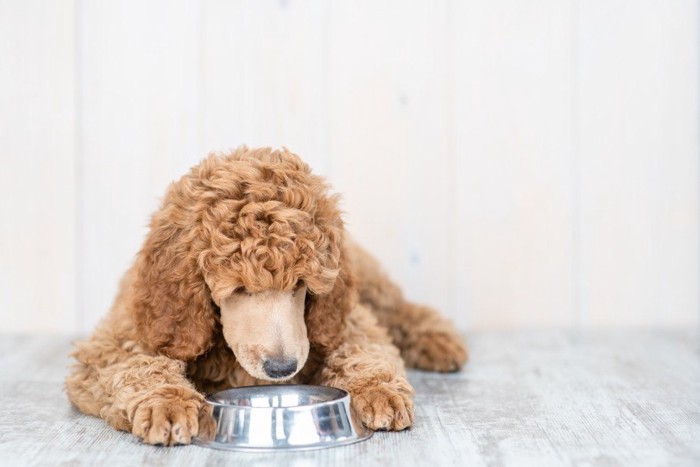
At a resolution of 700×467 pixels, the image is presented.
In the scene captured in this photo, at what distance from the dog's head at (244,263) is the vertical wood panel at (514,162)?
1725 mm

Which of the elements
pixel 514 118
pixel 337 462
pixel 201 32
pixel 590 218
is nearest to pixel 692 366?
pixel 590 218

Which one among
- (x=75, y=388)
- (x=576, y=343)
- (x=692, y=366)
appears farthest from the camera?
(x=576, y=343)

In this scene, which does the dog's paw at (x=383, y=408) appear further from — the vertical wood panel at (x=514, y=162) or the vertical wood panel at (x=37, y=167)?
the vertical wood panel at (x=37, y=167)

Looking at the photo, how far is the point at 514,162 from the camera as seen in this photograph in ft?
13.6

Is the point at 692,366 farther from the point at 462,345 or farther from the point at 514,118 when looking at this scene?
the point at 514,118

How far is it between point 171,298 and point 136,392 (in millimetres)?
254

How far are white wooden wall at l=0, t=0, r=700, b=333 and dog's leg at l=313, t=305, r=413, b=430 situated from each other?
4.39 ft

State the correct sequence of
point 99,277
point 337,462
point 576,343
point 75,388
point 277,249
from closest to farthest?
point 337,462, point 277,249, point 75,388, point 576,343, point 99,277

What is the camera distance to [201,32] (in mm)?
4008

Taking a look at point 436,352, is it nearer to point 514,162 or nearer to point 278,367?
point 278,367

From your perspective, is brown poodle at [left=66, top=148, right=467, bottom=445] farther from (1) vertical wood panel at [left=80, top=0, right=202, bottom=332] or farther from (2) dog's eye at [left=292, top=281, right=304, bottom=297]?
(1) vertical wood panel at [left=80, top=0, right=202, bottom=332]

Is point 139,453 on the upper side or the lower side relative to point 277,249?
lower

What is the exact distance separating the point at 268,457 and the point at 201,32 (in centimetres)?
235

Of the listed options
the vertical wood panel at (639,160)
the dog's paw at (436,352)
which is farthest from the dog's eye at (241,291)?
the vertical wood panel at (639,160)
